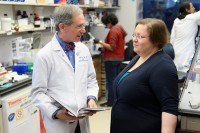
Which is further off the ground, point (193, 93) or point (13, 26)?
point (13, 26)

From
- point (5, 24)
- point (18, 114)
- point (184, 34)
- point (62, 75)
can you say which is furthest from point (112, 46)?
point (62, 75)

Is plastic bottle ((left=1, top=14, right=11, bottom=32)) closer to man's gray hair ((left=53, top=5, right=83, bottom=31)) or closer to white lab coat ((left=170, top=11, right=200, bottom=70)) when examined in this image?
man's gray hair ((left=53, top=5, right=83, bottom=31))

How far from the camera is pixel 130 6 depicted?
6.07 meters

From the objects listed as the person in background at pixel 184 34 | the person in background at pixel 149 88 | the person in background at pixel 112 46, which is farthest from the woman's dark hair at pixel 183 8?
the person in background at pixel 149 88

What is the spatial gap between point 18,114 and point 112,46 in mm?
2047

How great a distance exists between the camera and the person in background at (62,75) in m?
1.77

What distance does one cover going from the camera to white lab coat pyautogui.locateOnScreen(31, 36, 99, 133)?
1770 mm

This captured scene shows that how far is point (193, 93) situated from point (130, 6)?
415 cm

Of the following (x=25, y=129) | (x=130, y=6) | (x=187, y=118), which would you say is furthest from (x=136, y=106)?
(x=130, y=6)

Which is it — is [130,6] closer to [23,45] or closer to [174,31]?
[174,31]

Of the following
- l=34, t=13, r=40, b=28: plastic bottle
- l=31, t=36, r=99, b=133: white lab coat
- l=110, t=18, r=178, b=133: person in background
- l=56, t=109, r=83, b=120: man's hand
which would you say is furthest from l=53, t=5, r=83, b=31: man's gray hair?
l=34, t=13, r=40, b=28: plastic bottle

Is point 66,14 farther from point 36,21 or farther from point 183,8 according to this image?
point 183,8

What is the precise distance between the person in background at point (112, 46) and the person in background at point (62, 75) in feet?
8.40

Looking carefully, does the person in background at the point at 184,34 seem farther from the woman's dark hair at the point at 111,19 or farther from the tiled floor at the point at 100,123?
the tiled floor at the point at 100,123
